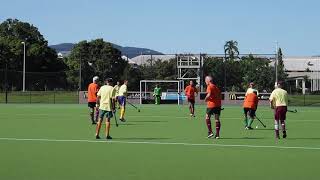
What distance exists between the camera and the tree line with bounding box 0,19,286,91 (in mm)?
56719

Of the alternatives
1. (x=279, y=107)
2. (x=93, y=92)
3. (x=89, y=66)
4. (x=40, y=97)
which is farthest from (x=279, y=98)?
(x=89, y=66)

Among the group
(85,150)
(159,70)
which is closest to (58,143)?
(85,150)

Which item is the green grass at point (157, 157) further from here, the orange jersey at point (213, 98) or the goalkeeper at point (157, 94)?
the goalkeeper at point (157, 94)

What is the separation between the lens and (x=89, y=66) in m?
74.6

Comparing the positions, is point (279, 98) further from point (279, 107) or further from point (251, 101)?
point (251, 101)

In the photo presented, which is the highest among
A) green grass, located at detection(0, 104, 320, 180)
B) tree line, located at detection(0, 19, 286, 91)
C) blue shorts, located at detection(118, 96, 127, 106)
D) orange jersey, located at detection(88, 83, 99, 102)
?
tree line, located at detection(0, 19, 286, 91)

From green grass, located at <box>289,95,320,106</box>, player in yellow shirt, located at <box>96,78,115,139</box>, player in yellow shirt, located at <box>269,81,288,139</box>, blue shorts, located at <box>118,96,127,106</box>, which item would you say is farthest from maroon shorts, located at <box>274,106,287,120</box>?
green grass, located at <box>289,95,320,106</box>

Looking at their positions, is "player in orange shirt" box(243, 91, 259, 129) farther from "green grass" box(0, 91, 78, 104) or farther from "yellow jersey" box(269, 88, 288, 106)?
"green grass" box(0, 91, 78, 104)

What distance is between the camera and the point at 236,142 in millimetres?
15125

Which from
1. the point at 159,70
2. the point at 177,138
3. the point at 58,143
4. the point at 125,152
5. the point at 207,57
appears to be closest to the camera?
the point at 125,152

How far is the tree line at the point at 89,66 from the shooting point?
186 feet

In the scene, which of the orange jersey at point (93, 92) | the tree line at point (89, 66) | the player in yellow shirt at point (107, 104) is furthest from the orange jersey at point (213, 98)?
the tree line at point (89, 66)

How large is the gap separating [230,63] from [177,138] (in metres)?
41.5

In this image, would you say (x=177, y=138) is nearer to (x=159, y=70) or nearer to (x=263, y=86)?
(x=263, y=86)
